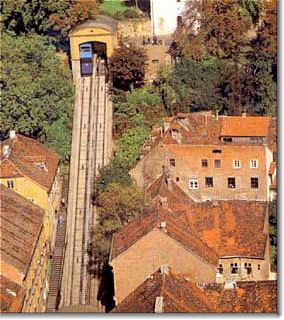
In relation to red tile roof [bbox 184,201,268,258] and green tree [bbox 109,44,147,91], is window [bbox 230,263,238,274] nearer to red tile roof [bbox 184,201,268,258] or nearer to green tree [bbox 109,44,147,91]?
red tile roof [bbox 184,201,268,258]

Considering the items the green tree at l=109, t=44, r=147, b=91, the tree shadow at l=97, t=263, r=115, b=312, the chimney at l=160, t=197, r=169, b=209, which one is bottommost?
the tree shadow at l=97, t=263, r=115, b=312

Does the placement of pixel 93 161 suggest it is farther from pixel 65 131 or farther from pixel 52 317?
pixel 52 317

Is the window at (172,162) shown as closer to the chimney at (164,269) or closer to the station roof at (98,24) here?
the station roof at (98,24)

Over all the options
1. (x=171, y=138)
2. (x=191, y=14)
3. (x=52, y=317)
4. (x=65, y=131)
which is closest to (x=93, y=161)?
(x=65, y=131)

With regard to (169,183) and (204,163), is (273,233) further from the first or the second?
(204,163)

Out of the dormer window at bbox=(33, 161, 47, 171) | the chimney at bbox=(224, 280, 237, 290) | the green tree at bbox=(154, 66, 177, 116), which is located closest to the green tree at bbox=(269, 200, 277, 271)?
the chimney at bbox=(224, 280, 237, 290)

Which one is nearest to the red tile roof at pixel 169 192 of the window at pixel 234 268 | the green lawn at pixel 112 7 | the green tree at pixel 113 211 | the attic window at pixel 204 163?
the green tree at pixel 113 211
